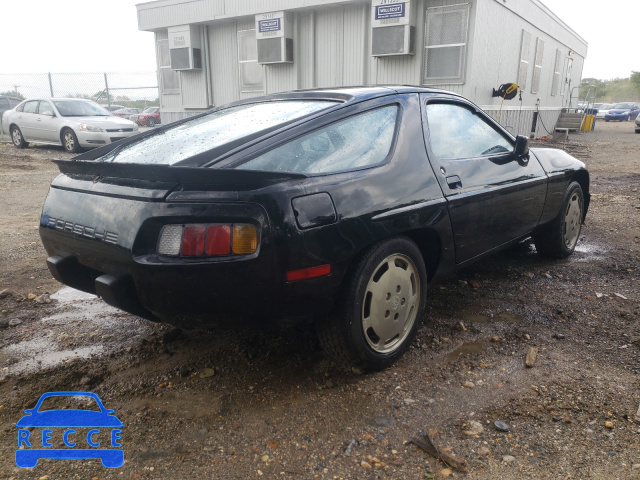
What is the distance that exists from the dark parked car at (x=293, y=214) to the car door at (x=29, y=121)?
1319 cm

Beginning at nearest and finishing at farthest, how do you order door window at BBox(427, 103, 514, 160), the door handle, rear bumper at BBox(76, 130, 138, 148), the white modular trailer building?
the door handle < door window at BBox(427, 103, 514, 160) < the white modular trailer building < rear bumper at BBox(76, 130, 138, 148)

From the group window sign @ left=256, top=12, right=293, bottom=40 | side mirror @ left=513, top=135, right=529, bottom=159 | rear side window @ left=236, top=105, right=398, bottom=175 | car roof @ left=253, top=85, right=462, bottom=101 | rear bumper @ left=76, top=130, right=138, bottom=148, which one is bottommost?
rear bumper @ left=76, top=130, right=138, bottom=148

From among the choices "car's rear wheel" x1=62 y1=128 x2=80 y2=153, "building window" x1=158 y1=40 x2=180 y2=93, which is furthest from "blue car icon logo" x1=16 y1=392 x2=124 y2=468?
"building window" x1=158 y1=40 x2=180 y2=93

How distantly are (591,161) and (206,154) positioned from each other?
43.1ft

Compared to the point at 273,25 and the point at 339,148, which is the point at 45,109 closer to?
the point at 273,25

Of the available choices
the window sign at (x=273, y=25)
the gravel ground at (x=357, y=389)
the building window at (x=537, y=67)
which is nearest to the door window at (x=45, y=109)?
the window sign at (x=273, y=25)

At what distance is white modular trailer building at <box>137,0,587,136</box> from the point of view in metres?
12.4

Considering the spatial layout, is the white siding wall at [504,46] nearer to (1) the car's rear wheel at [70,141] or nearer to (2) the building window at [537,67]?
(2) the building window at [537,67]

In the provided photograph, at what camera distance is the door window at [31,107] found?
558 inches

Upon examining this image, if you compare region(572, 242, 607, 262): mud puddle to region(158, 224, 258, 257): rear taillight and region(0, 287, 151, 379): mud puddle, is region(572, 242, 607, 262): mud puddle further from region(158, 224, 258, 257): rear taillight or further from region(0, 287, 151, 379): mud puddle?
region(0, 287, 151, 379): mud puddle

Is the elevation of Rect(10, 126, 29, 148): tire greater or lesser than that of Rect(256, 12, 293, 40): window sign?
lesser

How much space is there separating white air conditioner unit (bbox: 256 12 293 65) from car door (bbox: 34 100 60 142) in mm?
6085

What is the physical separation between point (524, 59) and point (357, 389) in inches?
641

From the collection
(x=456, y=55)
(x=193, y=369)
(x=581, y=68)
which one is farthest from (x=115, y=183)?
(x=581, y=68)
